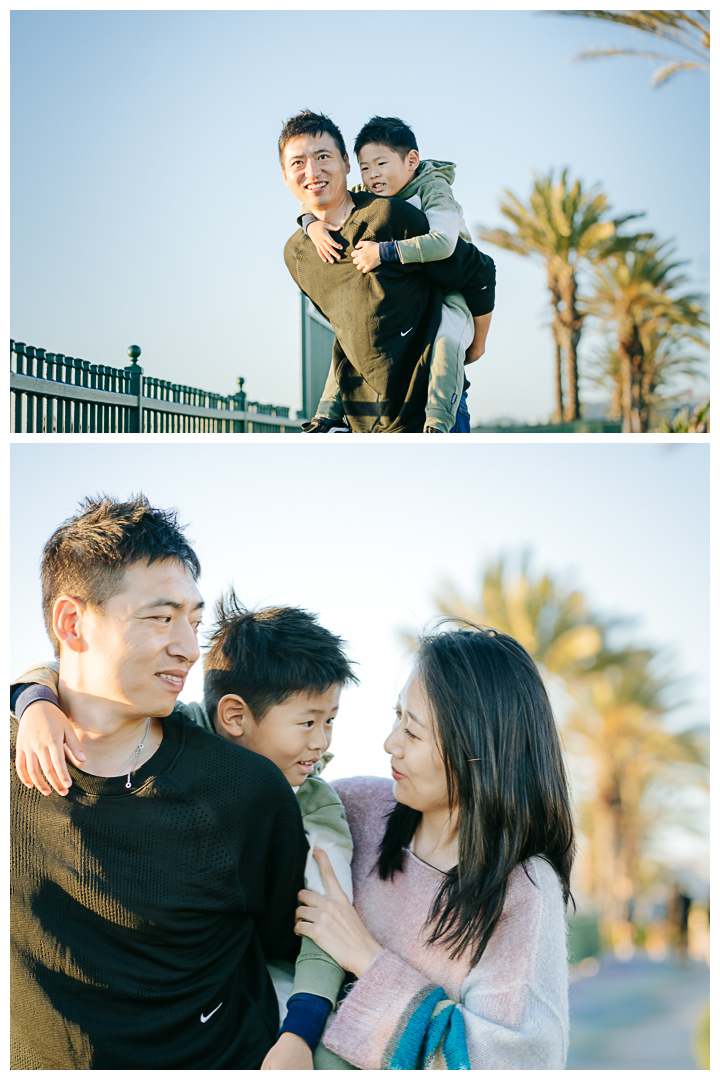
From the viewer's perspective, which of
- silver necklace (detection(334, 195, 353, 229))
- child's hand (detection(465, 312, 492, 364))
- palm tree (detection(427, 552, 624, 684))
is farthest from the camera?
palm tree (detection(427, 552, 624, 684))

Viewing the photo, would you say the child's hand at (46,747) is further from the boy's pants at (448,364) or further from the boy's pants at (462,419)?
the boy's pants at (462,419)

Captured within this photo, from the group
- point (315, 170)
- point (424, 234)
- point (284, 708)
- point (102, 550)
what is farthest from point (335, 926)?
point (315, 170)

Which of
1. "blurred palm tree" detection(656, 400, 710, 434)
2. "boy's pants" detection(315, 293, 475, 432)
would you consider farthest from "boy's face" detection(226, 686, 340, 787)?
"blurred palm tree" detection(656, 400, 710, 434)

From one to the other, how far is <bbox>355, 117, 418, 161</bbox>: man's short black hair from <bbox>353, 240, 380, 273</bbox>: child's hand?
303 mm

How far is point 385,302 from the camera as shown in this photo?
281 centimetres

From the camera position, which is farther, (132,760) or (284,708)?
(284,708)

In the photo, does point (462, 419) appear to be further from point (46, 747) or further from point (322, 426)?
point (46, 747)

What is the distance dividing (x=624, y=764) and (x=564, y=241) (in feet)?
23.5

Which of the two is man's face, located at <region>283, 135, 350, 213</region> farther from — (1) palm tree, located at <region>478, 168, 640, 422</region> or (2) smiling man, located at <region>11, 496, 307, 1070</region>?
(1) palm tree, located at <region>478, 168, 640, 422</region>

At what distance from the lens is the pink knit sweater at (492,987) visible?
1908mm

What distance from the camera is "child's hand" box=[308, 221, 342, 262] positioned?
9.21ft

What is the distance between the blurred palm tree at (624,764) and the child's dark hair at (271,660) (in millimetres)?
9229

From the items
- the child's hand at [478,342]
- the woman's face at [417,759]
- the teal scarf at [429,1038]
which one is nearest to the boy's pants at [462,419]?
the child's hand at [478,342]

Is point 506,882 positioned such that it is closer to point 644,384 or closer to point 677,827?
point 644,384
